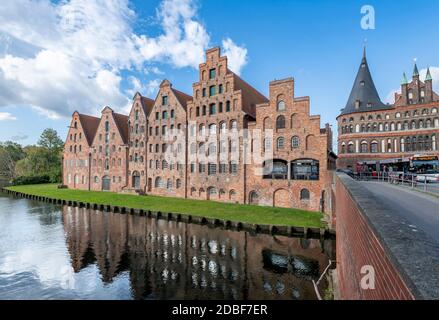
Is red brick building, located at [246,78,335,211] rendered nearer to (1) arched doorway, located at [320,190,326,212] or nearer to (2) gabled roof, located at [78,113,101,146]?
(1) arched doorway, located at [320,190,326,212]

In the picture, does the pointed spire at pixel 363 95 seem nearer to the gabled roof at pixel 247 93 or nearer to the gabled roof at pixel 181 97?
the gabled roof at pixel 247 93

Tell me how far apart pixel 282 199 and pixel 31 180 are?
232 ft

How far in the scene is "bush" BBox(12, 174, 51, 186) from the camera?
6355 centimetres

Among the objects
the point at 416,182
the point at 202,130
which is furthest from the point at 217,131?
the point at 416,182

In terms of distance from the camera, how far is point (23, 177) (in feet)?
210

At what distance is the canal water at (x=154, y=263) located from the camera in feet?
40.4

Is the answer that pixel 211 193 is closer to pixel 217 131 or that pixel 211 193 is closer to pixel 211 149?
pixel 211 149

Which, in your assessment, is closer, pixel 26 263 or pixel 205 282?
pixel 205 282

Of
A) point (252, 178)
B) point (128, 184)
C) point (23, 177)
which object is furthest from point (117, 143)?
point (23, 177)

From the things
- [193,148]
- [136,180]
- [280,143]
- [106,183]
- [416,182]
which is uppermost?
[280,143]

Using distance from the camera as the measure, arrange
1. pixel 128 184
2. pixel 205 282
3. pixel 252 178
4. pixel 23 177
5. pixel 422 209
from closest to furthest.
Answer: pixel 422 209 < pixel 205 282 < pixel 252 178 < pixel 128 184 < pixel 23 177

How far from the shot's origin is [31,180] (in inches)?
2559
